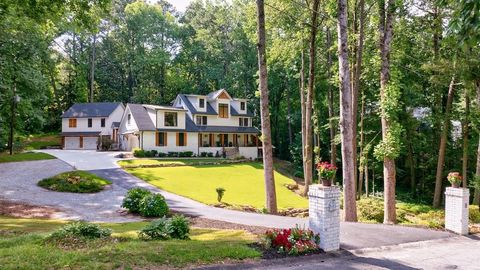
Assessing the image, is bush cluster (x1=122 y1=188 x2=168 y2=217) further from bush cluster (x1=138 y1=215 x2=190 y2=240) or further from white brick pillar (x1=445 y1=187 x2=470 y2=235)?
white brick pillar (x1=445 y1=187 x2=470 y2=235)

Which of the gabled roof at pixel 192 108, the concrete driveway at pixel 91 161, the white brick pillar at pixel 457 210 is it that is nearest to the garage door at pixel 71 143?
the concrete driveway at pixel 91 161

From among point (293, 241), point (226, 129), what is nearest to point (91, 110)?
point (226, 129)

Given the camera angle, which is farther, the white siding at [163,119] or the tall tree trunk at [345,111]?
the white siding at [163,119]

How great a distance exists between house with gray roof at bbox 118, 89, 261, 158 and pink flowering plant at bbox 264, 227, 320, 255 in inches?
1114

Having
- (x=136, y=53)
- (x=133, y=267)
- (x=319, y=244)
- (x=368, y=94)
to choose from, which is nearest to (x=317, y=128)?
(x=368, y=94)

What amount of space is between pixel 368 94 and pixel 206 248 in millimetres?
23635

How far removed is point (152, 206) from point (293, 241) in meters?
7.58

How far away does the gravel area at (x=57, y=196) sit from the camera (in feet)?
47.3

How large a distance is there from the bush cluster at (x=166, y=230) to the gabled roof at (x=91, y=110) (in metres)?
35.8

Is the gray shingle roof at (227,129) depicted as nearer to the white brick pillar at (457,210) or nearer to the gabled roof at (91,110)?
the gabled roof at (91,110)

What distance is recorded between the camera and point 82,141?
41.6 m

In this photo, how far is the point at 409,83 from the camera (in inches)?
974

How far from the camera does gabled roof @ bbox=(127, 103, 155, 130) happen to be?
34.7 metres

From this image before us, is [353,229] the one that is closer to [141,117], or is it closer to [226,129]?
[141,117]
